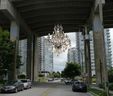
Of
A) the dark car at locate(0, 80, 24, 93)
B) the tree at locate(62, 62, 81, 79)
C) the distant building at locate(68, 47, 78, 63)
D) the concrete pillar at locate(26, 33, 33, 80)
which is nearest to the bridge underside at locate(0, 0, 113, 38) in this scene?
the concrete pillar at locate(26, 33, 33, 80)

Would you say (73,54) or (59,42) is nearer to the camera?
(59,42)

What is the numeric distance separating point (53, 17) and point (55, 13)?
3.65 metres

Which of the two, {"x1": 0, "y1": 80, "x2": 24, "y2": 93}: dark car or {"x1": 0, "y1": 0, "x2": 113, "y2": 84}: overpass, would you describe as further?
{"x1": 0, "y1": 0, "x2": 113, "y2": 84}: overpass

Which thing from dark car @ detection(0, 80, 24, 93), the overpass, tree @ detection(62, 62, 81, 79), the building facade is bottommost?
dark car @ detection(0, 80, 24, 93)

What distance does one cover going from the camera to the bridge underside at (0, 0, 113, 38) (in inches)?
2317

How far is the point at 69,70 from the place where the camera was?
108 meters

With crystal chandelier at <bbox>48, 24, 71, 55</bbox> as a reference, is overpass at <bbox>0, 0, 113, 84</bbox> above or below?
above

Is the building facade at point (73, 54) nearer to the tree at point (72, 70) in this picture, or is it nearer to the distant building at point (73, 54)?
the distant building at point (73, 54)

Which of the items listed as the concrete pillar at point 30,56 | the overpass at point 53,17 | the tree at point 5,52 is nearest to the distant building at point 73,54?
the overpass at point 53,17

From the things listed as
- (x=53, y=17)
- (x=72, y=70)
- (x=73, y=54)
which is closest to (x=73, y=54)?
(x=73, y=54)

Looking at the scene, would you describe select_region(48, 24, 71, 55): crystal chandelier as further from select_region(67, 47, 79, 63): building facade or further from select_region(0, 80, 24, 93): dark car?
select_region(67, 47, 79, 63): building facade

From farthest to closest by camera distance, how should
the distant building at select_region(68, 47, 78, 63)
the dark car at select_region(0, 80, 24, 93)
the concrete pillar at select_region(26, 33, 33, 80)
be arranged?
1. the distant building at select_region(68, 47, 78, 63)
2. the concrete pillar at select_region(26, 33, 33, 80)
3. the dark car at select_region(0, 80, 24, 93)

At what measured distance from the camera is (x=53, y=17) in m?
70.2

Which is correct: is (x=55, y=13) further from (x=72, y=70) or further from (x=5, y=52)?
(x=72, y=70)
